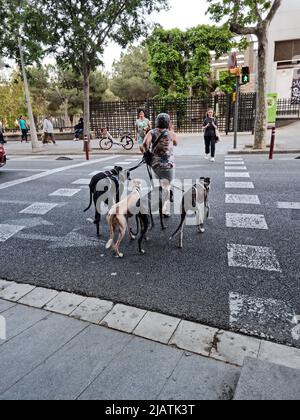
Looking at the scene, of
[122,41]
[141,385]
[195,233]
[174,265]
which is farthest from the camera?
[122,41]

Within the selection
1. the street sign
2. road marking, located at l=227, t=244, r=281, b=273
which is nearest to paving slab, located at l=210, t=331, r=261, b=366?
road marking, located at l=227, t=244, r=281, b=273

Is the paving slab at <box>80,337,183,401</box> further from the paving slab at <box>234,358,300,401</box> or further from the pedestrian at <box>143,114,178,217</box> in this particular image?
the pedestrian at <box>143,114,178,217</box>

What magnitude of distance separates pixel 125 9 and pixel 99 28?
159 centimetres

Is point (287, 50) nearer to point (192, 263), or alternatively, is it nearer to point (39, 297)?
point (192, 263)

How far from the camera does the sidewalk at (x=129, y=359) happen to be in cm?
206

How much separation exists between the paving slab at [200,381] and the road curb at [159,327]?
0.09 metres

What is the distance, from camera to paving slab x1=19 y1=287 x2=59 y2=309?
3.21 metres

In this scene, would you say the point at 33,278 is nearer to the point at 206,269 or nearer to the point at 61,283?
the point at 61,283

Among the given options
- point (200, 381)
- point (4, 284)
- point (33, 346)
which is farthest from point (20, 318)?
point (200, 381)

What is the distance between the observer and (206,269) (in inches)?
A: 148

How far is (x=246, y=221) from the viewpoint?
526 cm

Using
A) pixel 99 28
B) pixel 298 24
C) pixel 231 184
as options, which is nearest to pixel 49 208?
pixel 231 184

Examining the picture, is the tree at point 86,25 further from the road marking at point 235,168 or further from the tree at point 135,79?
the tree at point 135,79

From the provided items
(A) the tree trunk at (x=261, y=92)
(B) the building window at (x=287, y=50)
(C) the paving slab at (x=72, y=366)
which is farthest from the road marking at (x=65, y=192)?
(B) the building window at (x=287, y=50)
